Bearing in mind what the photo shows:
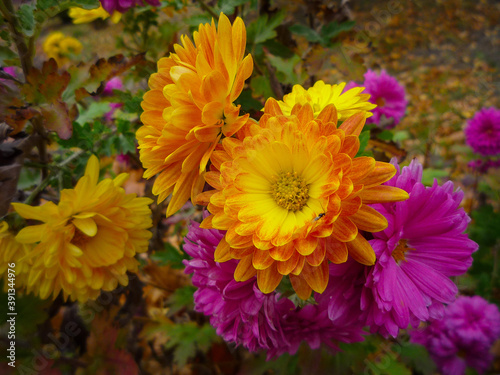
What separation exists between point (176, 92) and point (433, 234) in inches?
17.1

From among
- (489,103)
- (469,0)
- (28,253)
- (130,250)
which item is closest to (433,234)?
(130,250)

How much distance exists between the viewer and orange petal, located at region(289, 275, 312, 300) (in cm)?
51

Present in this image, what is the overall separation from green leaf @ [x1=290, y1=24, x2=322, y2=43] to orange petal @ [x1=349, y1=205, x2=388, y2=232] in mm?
766

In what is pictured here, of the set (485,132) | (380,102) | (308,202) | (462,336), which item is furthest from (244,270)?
(485,132)

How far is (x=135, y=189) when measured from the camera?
5.30 ft

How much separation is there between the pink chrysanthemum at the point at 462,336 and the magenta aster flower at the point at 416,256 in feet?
2.74

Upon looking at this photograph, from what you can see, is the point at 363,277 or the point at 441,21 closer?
the point at 363,277

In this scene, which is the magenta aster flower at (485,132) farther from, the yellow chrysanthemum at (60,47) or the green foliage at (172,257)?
the yellow chrysanthemum at (60,47)

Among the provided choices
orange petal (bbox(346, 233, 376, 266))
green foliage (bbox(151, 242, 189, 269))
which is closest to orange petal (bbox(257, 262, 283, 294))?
orange petal (bbox(346, 233, 376, 266))

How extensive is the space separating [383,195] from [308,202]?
11 cm

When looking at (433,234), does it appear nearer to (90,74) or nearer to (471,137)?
(90,74)

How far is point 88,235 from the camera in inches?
32.1

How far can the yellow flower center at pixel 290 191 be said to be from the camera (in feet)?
1.86

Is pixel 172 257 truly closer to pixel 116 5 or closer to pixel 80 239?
pixel 80 239
